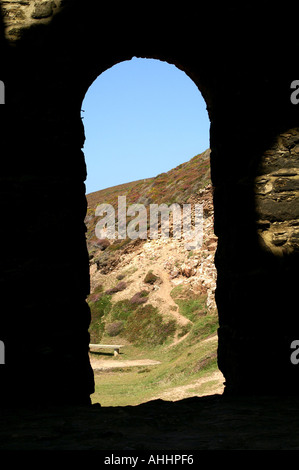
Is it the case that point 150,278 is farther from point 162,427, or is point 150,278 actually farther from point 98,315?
point 162,427

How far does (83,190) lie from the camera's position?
4.93 m

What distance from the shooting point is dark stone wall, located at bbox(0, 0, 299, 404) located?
4.46 metres

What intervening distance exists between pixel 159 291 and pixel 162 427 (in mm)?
16023

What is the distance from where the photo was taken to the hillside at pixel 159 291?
51.8 feet

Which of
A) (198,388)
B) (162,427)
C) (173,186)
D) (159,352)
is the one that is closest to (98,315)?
(159,352)

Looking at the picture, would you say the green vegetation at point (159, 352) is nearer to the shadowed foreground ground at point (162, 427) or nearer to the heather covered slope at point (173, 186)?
the shadowed foreground ground at point (162, 427)

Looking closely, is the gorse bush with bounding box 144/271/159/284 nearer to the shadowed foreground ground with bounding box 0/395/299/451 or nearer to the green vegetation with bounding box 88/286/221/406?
the green vegetation with bounding box 88/286/221/406

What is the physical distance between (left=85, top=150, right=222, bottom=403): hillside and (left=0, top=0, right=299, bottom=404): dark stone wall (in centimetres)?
632

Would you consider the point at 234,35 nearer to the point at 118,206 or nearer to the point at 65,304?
the point at 65,304

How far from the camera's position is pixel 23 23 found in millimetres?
4727

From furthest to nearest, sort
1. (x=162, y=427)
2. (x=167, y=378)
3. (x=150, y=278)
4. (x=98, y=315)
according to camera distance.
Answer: (x=150, y=278)
(x=98, y=315)
(x=167, y=378)
(x=162, y=427)

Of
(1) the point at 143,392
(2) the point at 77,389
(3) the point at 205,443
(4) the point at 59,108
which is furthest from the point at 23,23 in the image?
(1) the point at 143,392

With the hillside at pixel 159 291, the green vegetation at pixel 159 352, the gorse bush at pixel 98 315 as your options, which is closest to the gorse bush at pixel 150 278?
the hillside at pixel 159 291

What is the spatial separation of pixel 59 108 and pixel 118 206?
25.1 m
